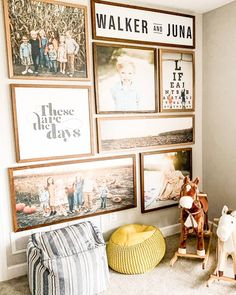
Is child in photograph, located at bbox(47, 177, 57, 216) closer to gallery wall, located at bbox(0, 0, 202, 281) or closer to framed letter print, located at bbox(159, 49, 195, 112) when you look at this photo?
gallery wall, located at bbox(0, 0, 202, 281)

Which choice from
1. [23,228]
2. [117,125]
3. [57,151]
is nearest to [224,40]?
[117,125]

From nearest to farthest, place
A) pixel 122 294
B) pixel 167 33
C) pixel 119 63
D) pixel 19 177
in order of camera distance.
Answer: pixel 122 294 < pixel 19 177 < pixel 119 63 < pixel 167 33

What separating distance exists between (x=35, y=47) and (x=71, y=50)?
31 cm

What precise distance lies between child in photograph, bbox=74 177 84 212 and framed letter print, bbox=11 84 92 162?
9.6 inches

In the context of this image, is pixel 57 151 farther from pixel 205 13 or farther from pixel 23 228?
pixel 205 13

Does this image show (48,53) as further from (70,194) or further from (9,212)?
(9,212)

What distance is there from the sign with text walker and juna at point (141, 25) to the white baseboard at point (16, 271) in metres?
2.13

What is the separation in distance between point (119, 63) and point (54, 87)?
680 millimetres

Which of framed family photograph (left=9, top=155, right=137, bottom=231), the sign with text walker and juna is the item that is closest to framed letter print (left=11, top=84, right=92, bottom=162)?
framed family photograph (left=9, top=155, right=137, bottom=231)

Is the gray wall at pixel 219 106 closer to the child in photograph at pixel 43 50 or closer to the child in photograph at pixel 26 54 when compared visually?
the child in photograph at pixel 43 50

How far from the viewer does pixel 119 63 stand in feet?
8.80

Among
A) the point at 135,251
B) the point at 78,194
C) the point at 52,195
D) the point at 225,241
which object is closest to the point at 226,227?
the point at 225,241

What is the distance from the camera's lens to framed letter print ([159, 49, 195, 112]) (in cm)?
291

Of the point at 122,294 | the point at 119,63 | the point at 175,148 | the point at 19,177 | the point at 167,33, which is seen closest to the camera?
the point at 122,294
